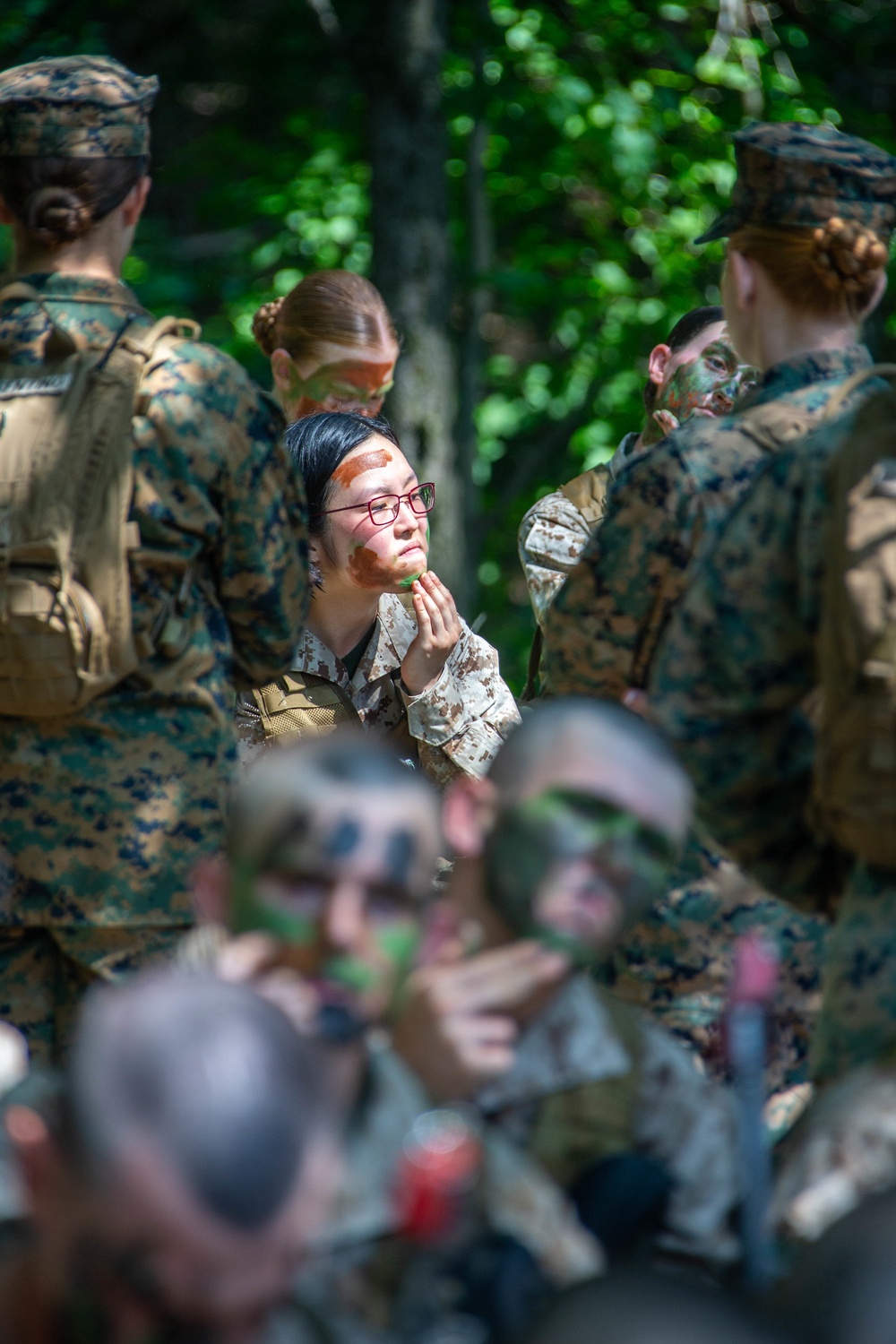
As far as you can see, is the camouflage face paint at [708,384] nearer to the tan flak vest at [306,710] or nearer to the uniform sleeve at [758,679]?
the tan flak vest at [306,710]

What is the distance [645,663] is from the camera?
3.21 meters

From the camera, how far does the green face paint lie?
6.91ft

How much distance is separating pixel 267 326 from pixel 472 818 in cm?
358

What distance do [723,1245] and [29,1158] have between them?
3.16 ft

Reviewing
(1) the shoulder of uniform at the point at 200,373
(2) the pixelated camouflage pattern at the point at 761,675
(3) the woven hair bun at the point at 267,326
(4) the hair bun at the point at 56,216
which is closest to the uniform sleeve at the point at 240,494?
(1) the shoulder of uniform at the point at 200,373

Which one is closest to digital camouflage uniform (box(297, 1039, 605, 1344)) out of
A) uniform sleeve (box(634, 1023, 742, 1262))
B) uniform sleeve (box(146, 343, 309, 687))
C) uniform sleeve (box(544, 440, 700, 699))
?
uniform sleeve (box(634, 1023, 742, 1262))

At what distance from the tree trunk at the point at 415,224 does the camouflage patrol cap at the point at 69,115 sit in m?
4.16

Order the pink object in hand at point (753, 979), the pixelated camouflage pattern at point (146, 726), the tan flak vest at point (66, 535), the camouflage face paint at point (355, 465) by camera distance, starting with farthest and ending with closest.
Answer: the camouflage face paint at point (355, 465), the pixelated camouflage pattern at point (146, 726), the tan flak vest at point (66, 535), the pink object in hand at point (753, 979)

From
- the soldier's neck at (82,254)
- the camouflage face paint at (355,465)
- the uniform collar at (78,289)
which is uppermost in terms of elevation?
the soldier's neck at (82,254)

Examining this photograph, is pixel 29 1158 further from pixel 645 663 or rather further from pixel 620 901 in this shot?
pixel 645 663

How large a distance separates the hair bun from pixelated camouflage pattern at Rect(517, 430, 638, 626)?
5.81ft

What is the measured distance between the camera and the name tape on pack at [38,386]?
121 inches

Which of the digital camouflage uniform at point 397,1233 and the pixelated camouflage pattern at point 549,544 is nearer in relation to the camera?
the digital camouflage uniform at point 397,1233

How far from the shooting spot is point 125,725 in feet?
10.3
